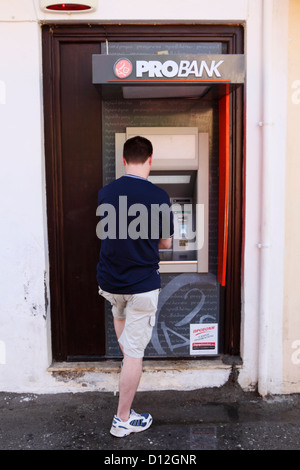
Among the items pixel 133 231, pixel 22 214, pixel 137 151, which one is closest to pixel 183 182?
pixel 137 151

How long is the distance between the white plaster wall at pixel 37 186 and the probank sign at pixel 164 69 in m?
0.50

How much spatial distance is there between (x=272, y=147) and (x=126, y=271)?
1.56m

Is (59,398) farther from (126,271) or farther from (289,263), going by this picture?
(289,263)

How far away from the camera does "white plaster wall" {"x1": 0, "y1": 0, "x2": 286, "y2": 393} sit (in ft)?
11.1

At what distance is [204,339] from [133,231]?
4.58ft

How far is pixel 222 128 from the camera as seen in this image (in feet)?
11.4

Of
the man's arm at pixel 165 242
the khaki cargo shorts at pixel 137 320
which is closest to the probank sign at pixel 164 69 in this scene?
the man's arm at pixel 165 242

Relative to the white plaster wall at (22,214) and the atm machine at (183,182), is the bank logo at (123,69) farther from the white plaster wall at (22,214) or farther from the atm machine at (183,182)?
the white plaster wall at (22,214)

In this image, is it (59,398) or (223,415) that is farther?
(59,398)

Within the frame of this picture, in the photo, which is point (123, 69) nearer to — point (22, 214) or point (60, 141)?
point (60, 141)

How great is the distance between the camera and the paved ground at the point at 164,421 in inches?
116

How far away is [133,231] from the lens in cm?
286

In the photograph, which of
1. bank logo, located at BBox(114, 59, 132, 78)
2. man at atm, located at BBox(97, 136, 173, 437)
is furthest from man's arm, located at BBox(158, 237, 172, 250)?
bank logo, located at BBox(114, 59, 132, 78)
